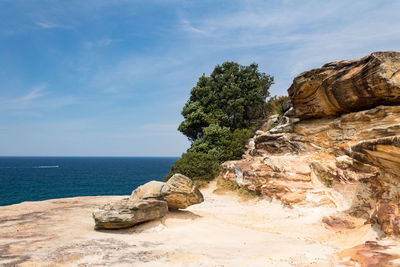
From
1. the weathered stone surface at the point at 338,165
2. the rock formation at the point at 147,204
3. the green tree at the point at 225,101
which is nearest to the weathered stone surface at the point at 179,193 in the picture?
the rock formation at the point at 147,204

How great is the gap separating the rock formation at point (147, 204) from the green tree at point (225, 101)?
21208 millimetres

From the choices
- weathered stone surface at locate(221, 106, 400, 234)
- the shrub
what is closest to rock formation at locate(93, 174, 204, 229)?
weathered stone surface at locate(221, 106, 400, 234)

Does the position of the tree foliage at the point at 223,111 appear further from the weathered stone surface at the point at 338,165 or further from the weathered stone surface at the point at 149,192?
the weathered stone surface at the point at 149,192

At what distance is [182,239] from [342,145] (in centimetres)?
1217

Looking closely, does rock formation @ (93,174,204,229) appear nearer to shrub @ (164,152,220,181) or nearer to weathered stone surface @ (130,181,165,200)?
weathered stone surface @ (130,181,165,200)

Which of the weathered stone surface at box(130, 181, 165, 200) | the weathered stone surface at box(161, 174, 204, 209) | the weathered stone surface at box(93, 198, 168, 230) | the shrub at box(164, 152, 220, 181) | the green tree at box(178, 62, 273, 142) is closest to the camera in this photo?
the weathered stone surface at box(93, 198, 168, 230)

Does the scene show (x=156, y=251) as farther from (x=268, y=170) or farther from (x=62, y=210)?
(x=268, y=170)

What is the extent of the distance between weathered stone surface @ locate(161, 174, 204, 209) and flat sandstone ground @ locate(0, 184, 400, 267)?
0.70 metres

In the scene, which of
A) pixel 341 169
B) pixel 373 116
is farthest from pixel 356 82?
pixel 341 169

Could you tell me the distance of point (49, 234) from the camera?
10.8 meters

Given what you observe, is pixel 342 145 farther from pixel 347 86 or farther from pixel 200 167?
pixel 200 167

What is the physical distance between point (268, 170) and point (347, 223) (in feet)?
23.2

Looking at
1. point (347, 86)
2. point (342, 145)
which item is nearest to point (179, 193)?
point (342, 145)

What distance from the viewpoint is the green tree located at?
36469mm
